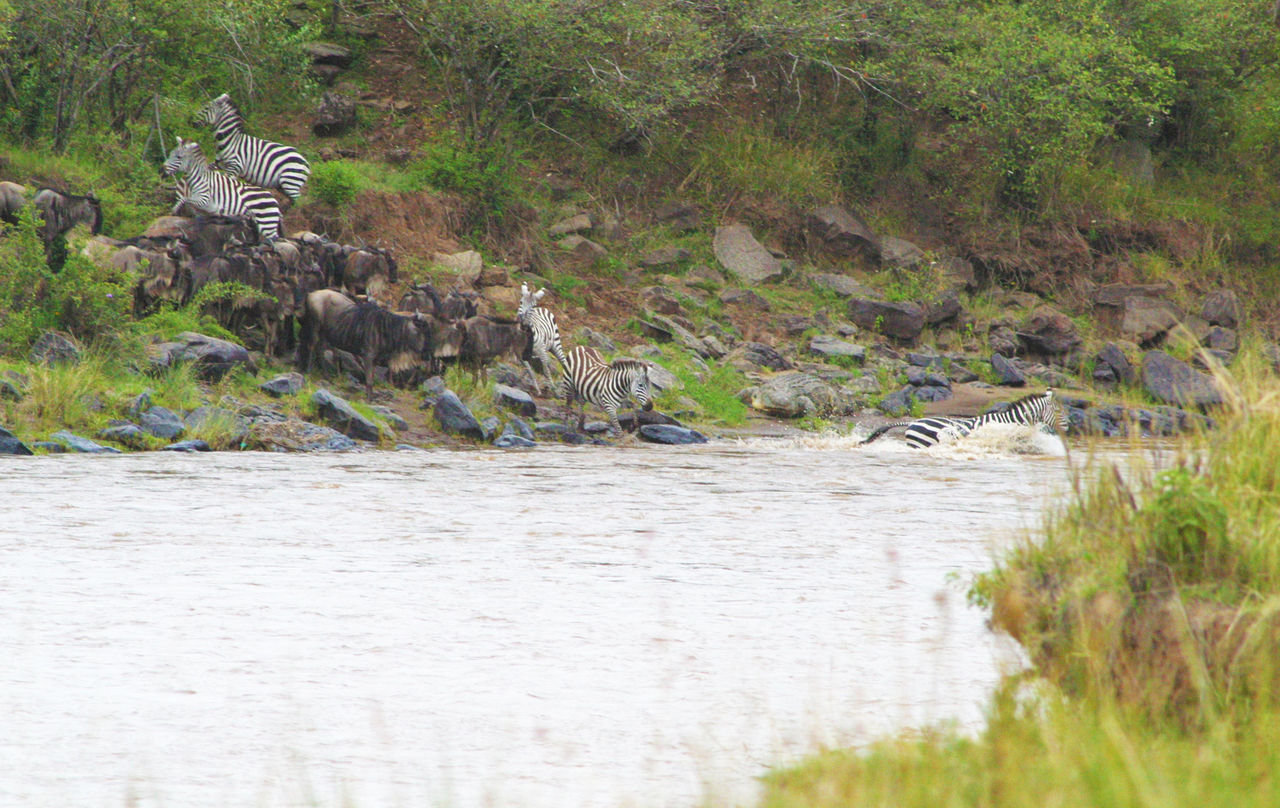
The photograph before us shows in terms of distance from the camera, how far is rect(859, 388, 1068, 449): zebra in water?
16672mm

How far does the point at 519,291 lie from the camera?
71.0 feet

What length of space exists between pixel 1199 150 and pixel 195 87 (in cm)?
2461

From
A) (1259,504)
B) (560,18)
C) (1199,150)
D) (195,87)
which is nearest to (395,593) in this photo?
(1259,504)

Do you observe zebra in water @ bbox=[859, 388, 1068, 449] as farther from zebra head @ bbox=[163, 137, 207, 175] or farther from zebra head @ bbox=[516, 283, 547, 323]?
zebra head @ bbox=[163, 137, 207, 175]

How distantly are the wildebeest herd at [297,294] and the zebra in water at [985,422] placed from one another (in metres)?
3.53

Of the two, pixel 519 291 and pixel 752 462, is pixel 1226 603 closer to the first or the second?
pixel 752 462

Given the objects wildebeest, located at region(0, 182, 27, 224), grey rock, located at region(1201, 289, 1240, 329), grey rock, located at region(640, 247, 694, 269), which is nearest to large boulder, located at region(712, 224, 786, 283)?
grey rock, located at region(640, 247, 694, 269)

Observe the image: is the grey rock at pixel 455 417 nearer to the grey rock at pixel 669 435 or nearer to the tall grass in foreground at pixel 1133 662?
the grey rock at pixel 669 435

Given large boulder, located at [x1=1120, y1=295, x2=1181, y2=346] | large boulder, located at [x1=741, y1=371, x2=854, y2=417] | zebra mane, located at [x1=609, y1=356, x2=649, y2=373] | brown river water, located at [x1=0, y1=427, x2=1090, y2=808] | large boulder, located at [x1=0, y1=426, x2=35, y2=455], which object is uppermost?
large boulder, located at [x1=1120, y1=295, x2=1181, y2=346]

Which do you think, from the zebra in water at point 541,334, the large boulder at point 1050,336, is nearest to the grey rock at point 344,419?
the zebra in water at point 541,334

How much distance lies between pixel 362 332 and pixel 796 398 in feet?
22.4

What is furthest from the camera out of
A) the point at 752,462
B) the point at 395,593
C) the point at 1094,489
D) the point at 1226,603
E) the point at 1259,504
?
the point at 752,462

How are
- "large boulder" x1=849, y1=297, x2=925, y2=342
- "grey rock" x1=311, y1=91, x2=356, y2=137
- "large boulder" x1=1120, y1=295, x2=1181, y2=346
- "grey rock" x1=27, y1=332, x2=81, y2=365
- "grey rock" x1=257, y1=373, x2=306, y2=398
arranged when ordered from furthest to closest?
"large boulder" x1=1120, y1=295, x2=1181, y2=346 → "grey rock" x1=311, y1=91, x2=356, y2=137 → "large boulder" x1=849, y1=297, x2=925, y2=342 → "grey rock" x1=257, y1=373, x2=306, y2=398 → "grey rock" x1=27, y1=332, x2=81, y2=365

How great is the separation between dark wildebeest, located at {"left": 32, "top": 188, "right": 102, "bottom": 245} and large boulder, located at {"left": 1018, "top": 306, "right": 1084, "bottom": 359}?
16966 millimetres
